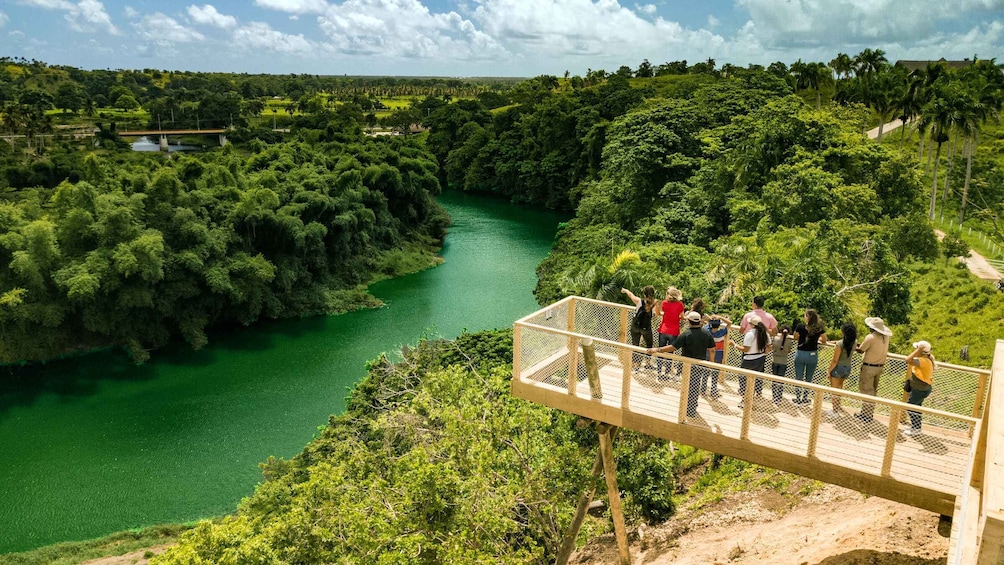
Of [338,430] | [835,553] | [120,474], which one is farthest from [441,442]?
[120,474]

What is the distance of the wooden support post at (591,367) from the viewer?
908 centimetres

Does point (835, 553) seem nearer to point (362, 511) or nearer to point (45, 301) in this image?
point (362, 511)

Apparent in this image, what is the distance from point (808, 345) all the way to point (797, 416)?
3.57 ft

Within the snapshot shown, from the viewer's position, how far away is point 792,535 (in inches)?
418

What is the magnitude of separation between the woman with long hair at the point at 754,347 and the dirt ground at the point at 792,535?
264cm

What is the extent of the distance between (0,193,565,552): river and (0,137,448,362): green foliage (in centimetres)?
140

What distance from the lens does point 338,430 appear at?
20.4m

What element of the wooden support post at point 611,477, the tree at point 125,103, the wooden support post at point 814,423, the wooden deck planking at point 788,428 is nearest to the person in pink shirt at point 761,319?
the wooden deck planking at point 788,428

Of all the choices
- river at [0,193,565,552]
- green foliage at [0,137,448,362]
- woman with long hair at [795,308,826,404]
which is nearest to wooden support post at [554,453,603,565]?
woman with long hair at [795,308,826,404]

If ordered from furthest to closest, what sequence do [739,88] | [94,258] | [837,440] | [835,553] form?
[739,88] < [94,258] < [835,553] < [837,440]

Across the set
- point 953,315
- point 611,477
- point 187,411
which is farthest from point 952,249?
point 187,411

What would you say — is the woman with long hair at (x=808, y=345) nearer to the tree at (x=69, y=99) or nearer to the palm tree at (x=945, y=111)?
the palm tree at (x=945, y=111)

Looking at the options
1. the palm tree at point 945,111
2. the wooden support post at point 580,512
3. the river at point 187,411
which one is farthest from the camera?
the palm tree at point 945,111

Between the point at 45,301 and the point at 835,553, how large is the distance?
105ft
